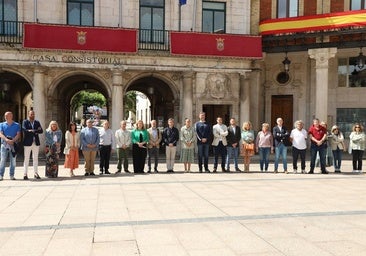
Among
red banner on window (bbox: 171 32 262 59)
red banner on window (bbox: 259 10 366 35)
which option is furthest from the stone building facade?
red banner on window (bbox: 259 10 366 35)

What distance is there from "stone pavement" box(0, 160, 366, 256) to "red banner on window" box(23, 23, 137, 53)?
792cm

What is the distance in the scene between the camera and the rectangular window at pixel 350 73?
22094 millimetres

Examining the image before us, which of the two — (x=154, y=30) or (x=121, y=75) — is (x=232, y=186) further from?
(x=154, y=30)

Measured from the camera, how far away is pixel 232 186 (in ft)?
32.1

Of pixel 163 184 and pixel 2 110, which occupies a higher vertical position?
pixel 2 110

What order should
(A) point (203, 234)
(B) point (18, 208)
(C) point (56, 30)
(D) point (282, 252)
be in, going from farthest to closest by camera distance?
(C) point (56, 30) < (B) point (18, 208) < (A) point (203, 234) < (D) point (282, 252)

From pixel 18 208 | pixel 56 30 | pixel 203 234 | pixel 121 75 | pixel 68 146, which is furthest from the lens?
pixel 121 75

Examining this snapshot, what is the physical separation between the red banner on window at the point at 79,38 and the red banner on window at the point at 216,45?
2.07 m

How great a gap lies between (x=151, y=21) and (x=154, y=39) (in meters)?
0.93

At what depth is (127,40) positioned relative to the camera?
57.2ft

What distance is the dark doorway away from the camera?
74.4 ft

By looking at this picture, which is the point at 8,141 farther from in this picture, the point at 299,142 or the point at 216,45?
the point at 216,45

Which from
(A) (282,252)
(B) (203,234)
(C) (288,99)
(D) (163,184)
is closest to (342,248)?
(A) (282,252)

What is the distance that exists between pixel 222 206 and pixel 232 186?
251cm
